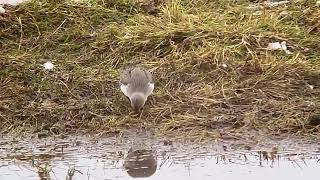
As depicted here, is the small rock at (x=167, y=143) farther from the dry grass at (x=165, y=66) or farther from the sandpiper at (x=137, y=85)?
the sandpiper at (x=137, y=85)

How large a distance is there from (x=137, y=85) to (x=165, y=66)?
2.59ft

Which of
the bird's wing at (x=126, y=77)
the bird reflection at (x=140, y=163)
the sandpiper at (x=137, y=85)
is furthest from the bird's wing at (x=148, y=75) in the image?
the bird reflection at (x=140, y=163)

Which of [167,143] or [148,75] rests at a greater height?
[148,75]

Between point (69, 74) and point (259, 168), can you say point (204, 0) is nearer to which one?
point (69, 74)

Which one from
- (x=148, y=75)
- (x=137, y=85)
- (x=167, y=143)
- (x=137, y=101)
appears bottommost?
(x=167, y=143)

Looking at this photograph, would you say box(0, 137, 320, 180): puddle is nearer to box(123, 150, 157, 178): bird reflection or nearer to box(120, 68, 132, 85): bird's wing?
box(123, 150, 157, 178): bird reflection

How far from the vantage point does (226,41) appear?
8.49 meters

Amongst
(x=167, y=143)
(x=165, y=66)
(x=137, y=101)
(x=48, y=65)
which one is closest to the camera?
(x=167, y=143)

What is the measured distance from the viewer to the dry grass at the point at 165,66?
284 inches

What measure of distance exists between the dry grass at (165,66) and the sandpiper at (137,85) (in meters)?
0.11

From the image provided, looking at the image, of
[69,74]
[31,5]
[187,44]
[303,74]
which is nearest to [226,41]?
[187,44]

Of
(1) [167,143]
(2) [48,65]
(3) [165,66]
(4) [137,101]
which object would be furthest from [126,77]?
(2) [48,65]

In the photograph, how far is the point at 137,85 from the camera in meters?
7.41

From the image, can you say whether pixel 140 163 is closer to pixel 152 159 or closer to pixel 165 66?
pixel 152 159
